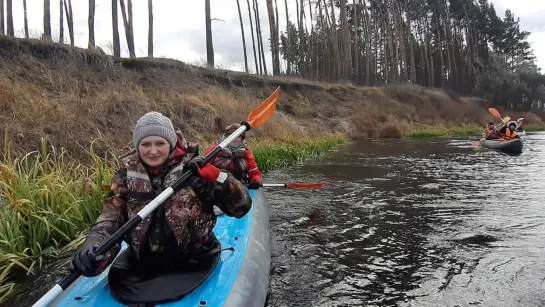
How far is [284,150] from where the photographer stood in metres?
10.6

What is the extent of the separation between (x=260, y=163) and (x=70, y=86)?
5.29 m

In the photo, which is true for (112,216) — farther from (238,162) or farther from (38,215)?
(238,162)

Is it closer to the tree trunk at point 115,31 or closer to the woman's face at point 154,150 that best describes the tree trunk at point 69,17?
the tree trunk at point 115,31

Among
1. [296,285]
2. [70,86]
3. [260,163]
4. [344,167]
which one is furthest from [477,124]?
[296,285]

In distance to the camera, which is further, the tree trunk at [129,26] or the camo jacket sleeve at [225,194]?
the tree trunk at [129,26]

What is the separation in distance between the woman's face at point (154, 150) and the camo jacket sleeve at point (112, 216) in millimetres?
194

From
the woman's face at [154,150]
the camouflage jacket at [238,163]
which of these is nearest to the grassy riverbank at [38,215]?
the camouflage jacket at [238,163]

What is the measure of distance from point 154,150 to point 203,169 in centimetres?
34

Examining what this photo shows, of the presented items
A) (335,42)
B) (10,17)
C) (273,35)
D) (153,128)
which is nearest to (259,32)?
(273,35)

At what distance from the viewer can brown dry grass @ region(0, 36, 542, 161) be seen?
293 inches

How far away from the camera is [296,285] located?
3439 millimetres

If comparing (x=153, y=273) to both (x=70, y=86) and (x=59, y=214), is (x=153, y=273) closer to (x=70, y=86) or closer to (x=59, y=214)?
(x=59, y=214)

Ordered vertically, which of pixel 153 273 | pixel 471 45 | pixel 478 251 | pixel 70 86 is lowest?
pixel 478 251

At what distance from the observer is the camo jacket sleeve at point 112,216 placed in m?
2.51
